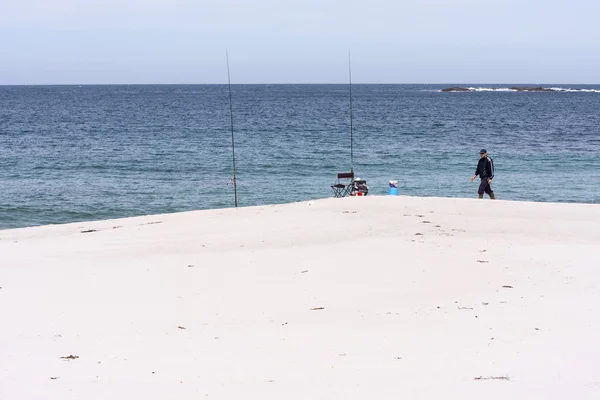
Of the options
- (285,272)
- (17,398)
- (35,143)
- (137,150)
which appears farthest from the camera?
(35,143)

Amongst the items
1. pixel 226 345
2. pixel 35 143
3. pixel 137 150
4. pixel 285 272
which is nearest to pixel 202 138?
pixel 137 150

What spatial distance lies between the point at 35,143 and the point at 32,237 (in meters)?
25.3

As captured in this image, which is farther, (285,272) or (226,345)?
(285,272)

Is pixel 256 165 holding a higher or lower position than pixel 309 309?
lower

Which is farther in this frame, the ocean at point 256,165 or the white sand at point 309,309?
the ocean at point 256,165

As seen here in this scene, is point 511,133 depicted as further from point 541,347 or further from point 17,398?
point 17,398

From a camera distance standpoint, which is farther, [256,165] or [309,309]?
[256,165]

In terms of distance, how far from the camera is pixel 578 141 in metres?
36.5

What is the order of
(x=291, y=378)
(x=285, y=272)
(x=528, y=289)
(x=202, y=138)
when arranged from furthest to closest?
(x=202, y=138)
(x=285, y=272)
(x=528, y=289)
(x=291, y=378)

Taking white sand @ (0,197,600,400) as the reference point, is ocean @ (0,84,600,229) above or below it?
below

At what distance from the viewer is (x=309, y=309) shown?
25.5 feet

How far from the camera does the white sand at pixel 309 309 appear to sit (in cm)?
561

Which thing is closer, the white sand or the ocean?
the white sand

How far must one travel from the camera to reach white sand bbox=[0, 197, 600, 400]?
5605 millimetres
